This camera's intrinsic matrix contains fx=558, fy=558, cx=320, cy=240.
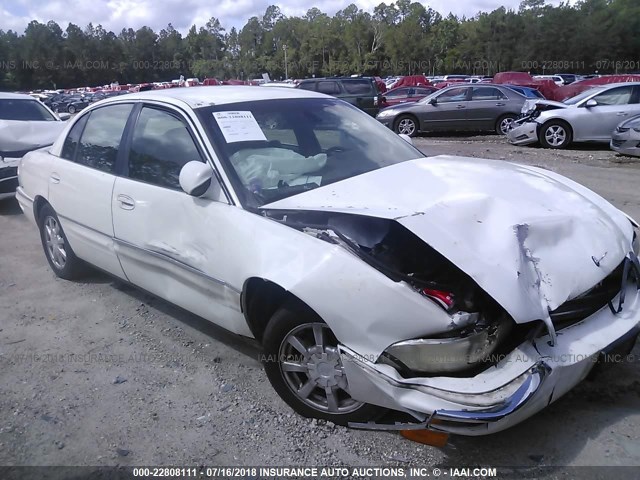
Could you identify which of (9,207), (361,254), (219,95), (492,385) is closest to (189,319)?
(219,95)

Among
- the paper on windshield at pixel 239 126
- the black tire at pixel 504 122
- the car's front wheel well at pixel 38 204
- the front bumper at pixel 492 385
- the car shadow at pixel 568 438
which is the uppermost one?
the paper on windshield at pixel 239 126

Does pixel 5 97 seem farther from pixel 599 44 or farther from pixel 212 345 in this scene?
pixel 599 44

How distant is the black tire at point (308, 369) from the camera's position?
105 inches

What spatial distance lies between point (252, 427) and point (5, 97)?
904cm

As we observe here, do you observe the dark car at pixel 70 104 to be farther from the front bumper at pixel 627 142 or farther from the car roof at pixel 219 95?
the car roof at pixel 219 95

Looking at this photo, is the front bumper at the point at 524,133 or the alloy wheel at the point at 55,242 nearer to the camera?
the alloy wheel at the point at 55,242

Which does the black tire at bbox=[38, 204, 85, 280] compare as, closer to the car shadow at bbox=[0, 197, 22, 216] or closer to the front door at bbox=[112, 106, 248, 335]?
the front door at bbox=[112, 106, 248, 335]

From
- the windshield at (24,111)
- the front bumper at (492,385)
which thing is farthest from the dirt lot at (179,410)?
the windshield at (24,111)

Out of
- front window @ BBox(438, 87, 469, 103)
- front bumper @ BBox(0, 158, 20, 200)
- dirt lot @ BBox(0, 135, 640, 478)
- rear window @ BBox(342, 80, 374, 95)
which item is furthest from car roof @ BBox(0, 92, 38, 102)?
rear window @ BBox(342, 80, 374, 95)

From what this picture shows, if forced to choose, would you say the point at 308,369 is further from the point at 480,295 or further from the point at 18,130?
the point at 18,130

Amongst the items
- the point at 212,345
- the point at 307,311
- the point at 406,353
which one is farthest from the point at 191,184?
the point at 406,353

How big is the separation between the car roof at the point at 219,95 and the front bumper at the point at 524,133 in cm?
999

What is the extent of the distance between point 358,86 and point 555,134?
25.9ft

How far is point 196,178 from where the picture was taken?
3057mm
